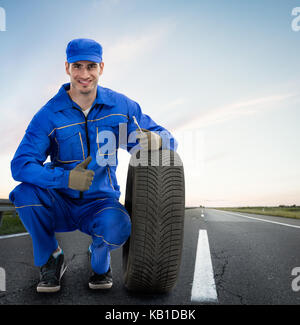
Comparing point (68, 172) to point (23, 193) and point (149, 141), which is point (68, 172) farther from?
point (149, 141)

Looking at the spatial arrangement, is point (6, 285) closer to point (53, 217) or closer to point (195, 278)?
point (53, 217)

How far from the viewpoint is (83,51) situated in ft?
9.05

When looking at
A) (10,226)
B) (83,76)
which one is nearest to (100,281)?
(83,76)

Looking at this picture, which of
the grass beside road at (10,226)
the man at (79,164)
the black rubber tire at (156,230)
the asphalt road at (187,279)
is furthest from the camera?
the grass beside road at (10,226)

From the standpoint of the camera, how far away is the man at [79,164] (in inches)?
96.0

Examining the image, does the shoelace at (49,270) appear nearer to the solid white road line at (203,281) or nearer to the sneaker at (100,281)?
the sneaker at (100,281)

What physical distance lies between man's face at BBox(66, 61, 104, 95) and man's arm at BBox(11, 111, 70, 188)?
0.43 meters

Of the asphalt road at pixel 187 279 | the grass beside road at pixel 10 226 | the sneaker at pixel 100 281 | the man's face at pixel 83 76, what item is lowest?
the grass beside road at pixel 10 226

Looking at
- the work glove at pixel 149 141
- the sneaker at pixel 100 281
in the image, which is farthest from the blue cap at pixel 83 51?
the sneaker at pixel 100 281

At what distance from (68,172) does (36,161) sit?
343mm

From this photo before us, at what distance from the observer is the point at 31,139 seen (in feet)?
8.69

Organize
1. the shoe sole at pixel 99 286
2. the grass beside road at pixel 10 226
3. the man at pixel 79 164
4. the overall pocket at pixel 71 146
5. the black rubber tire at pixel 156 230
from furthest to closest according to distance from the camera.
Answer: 1. the grass beside road at pixel 10 226
2. the overall pocket at pixel 71 146
3. the man at pixel 79 164
4. the shoe sole at pixel 99 286
5. the black rubber tire at pixel 156 230

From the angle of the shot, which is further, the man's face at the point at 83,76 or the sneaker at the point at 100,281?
the man's face at the point at 83,76

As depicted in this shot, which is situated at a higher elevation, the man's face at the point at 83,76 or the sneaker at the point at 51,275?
the man's face at the point at 83,76
